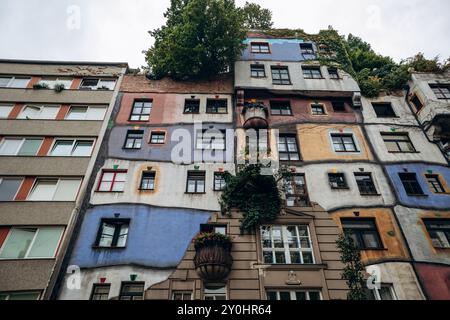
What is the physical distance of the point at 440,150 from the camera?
1912 centimetres

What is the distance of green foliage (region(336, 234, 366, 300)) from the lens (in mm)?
13156

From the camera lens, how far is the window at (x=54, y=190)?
55.6 ft

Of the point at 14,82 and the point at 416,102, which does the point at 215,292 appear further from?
the point at 14,82

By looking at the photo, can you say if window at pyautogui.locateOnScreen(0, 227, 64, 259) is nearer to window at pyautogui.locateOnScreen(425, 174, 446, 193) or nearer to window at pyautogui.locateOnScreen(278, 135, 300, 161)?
window at pyautogui.locateOnScreen(278, 135, 300, 161)

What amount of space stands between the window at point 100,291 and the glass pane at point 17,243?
4556 mm

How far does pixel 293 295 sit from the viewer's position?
1362 centimetres

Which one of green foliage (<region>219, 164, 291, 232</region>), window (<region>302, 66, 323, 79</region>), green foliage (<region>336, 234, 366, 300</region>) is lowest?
green foliage (<region>336, 234, 366, 300</region>)

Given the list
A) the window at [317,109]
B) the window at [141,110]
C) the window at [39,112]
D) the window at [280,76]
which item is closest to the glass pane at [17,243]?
the window at [39,112]

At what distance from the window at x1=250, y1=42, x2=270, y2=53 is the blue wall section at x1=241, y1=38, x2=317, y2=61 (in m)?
0.32

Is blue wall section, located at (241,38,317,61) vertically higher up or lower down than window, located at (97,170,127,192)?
higher up

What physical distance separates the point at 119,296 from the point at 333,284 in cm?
1019

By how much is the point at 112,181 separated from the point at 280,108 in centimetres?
1308

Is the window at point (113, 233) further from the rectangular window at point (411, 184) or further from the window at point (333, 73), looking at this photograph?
the window at point (333, 73)

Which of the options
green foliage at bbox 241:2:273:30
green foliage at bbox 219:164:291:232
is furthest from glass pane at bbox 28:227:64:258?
green foliage at bbox 241:2:273:30
